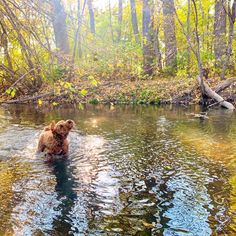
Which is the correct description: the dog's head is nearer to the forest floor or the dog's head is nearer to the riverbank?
the riverbank

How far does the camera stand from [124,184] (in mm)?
6074

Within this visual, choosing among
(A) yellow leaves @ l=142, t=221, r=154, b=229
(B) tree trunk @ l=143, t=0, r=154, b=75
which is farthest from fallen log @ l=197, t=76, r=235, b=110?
(A) yellow leaves @ l=142, t=221, r=154, b=229

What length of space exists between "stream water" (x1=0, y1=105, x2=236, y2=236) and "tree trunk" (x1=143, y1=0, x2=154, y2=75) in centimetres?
1467

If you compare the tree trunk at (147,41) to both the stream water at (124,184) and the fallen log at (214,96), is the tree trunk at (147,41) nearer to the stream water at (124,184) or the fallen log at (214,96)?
the fallen log at (214,96)

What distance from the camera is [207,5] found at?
2633 centimetres

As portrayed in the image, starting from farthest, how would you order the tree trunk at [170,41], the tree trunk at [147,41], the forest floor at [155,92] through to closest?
the tree trunk at [147,41] → the tree trunk at [170,41] → the forest floor at [155,92]

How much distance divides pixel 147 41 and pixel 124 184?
20708 mm

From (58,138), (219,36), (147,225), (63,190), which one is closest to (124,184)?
(63,190)

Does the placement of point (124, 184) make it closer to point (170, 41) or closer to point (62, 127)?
point (62, 127)

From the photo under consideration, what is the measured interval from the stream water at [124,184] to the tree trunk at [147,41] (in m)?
14.7

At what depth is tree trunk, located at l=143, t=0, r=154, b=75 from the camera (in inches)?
993

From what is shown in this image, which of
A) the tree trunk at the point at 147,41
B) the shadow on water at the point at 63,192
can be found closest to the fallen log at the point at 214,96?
the tree trunk at the point at 147,41

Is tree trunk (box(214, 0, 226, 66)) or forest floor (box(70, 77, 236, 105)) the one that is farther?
tree trunk (box(214, 0, 226, 66))

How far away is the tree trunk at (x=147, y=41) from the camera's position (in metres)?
25.2
